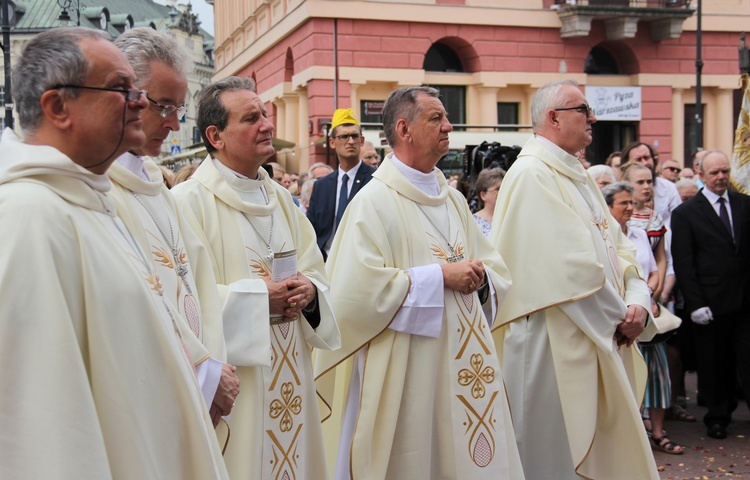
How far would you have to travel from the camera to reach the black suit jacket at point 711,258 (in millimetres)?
7801

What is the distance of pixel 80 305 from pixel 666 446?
572 centimetres

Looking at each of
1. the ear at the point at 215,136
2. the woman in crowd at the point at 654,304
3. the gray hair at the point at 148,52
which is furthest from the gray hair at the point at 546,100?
the gray hair at the point at 148,52

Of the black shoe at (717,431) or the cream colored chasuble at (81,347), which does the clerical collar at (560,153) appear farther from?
the cream colored chasuble at (81,347)

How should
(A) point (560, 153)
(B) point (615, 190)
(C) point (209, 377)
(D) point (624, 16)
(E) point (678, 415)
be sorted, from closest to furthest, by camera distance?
(C) point (209, 377), (A) point (560, 153), (B) point (615, 190), (E) point (678, 415), (D) point (624, 16)

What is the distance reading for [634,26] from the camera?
1007 inches

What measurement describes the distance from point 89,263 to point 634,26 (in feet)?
81.8

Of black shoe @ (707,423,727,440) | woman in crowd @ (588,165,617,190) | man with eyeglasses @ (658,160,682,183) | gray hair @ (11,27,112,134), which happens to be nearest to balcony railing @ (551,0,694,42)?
man with eyeglasses @ (658,160,682,183)

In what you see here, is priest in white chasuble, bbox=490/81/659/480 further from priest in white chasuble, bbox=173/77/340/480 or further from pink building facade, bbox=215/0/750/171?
pink building facade, bbox=215/0/750/171

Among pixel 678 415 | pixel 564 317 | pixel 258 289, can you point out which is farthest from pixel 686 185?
pixel 258 289

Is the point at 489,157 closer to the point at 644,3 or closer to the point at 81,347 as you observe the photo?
the point at 81,347

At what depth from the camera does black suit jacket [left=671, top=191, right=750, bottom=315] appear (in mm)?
7801

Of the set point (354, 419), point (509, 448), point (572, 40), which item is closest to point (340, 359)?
point (354, 419)

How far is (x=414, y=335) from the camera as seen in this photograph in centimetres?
472

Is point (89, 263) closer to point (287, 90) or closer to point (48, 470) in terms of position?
point (48, 470)
